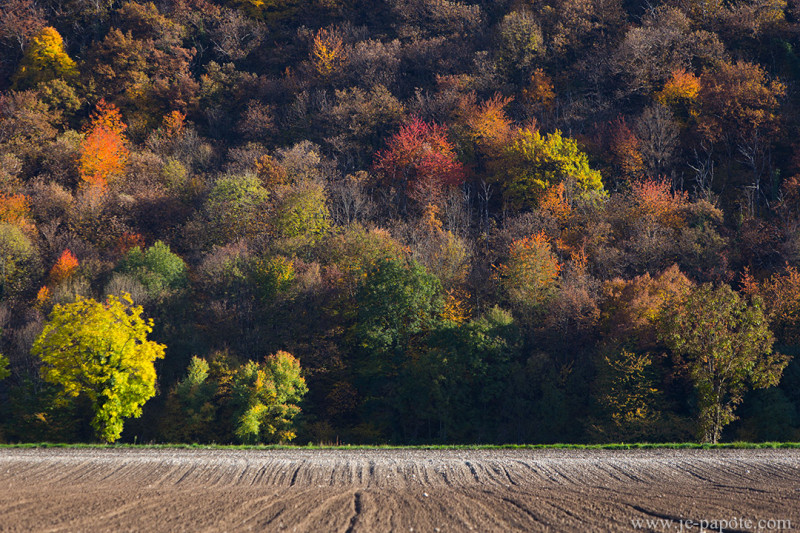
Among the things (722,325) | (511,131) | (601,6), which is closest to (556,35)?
(601,6)

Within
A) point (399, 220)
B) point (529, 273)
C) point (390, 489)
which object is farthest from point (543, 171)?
point (390, 489)

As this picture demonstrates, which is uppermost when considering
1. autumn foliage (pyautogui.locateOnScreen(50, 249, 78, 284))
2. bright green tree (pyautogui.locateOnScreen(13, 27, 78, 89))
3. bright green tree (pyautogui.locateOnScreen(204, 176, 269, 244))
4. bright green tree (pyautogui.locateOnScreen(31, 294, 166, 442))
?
bright green tree (pyautogui.locateOnScreen(13, 27, 78, 89))

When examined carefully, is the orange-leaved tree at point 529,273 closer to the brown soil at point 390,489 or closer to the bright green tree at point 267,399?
the bright green tree at point 267,399

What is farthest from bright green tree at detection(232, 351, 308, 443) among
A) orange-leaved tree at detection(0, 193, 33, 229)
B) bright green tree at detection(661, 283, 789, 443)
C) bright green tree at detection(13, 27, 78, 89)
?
bright green tree at detection(13, 27, 78, 89)

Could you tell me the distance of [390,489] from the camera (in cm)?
2314

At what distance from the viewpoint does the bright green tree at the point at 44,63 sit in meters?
92.9

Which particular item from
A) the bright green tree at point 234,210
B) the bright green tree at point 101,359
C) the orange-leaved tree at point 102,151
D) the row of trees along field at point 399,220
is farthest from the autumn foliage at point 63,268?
the bright green tree at point 101,359

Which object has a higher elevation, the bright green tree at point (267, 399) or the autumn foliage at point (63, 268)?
the autumn foliage at point (63, 268)

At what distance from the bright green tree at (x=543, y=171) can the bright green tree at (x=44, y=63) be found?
5805cm

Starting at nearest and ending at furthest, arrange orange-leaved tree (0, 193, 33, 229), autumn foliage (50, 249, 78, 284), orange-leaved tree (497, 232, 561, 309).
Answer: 1. orange-leaved tree (497, 232, 561, 309)
2. autumn foliage (50, 249, 78, 284)
3. orange-leaved tree (0, 193, 33, 229)

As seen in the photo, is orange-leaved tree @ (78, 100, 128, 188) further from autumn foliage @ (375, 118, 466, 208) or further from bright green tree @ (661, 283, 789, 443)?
bright green tree @ (661, 283, 789, 443)

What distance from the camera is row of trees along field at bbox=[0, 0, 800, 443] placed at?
43688 millimetres

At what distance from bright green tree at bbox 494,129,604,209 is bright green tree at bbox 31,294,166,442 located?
40382mm

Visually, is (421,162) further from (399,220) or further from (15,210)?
(15,210)
